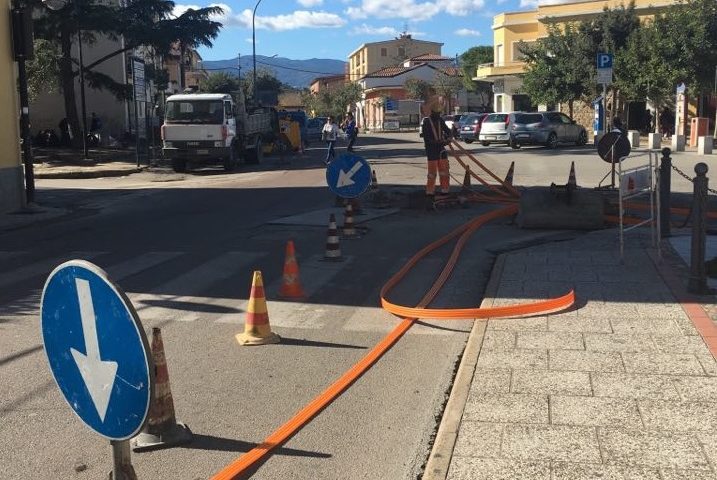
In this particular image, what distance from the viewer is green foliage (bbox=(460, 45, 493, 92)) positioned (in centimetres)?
8781

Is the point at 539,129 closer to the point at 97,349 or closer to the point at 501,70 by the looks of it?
the point at 501,70

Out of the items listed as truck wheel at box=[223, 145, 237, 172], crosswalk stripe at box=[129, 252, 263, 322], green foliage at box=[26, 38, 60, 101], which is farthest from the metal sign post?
green foliage at box=[26, 38, 60, 101]

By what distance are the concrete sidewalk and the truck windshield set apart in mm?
19123

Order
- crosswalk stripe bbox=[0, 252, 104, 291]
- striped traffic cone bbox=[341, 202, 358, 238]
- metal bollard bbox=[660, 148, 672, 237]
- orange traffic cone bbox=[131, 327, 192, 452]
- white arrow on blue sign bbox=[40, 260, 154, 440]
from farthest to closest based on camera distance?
striped traffic cone bbox=[341, 202, 358, 238]
metal bollard bbox=[660, 148, 672, 237]
crosswalk stripe bbox=[0, 252, 104, 291]
orange traffic cone bbox=[131, 327, 192, 452]
white arrow on blue sign bbox=[40, 260, 154, 440]

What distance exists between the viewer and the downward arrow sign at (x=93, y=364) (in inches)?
95.7

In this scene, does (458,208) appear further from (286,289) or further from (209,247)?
(286,289)

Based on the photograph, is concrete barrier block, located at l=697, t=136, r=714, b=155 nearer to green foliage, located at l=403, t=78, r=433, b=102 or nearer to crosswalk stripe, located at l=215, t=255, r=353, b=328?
crosswalk stripe, located at l=215, t=255, r=353, b=328

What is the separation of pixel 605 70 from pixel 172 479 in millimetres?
17376

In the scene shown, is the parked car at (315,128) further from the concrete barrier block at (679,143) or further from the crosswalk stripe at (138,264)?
the crosswalk stripe at (138,264)

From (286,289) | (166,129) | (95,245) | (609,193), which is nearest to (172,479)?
(286,289)

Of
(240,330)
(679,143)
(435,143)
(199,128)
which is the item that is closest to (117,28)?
(199,128)

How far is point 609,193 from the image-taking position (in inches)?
595

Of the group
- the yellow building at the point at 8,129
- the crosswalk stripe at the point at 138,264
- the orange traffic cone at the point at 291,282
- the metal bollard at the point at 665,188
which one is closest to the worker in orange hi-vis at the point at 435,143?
the metal bollard at the point at 665,188

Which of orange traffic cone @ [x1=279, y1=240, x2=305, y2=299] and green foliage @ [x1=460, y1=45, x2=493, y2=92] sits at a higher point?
green foliage @ [x1=460, y1=45, x2=493, y2=92]
